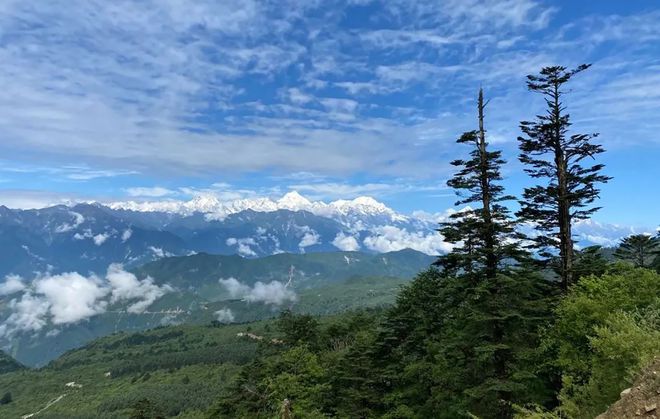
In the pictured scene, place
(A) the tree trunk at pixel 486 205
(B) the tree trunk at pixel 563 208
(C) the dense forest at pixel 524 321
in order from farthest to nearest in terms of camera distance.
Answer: (B) the tree trunk at pixel 563 208 → (A) the tree trunk at pixel 486 205 → (C) the dense forest at pixel 524 321

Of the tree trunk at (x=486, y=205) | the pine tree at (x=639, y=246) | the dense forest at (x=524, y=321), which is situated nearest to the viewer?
the dense forest at (x=524, y=321)

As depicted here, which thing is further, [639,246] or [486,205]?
[639,246]

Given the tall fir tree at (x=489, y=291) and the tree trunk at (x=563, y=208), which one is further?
the tree trunk at (x=563, y=208)

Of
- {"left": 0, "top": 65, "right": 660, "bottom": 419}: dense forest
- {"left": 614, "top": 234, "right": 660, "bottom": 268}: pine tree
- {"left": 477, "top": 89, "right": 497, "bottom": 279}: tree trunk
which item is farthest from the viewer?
{"left": 614, "top": 234, "right": 660, "bottom": 268}: pine tree

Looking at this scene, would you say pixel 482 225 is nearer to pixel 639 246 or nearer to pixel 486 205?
pixel 486 205

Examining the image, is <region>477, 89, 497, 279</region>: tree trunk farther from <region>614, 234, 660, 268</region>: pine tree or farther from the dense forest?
<region>614, 234, 660, 268</region>: pine tree

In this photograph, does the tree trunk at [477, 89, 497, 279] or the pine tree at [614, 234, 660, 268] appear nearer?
the tree trunk at [477, 89, 497, 279]

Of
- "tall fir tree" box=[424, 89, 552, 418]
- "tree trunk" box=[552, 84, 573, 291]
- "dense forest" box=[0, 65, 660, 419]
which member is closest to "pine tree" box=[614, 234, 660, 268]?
"dense forest" box=[0, 65, 660, 419]

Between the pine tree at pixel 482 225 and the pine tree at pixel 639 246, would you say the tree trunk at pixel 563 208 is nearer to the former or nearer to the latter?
the pine tree at pixel 482 225

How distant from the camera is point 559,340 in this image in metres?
28.5

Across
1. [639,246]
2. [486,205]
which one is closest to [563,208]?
[486,205]

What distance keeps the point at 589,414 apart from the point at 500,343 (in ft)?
20.9

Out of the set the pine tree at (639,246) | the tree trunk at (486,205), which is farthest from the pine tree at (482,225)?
the pine tree at (639,246)

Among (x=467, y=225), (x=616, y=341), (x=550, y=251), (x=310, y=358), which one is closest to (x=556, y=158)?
(x=550, y=251)
